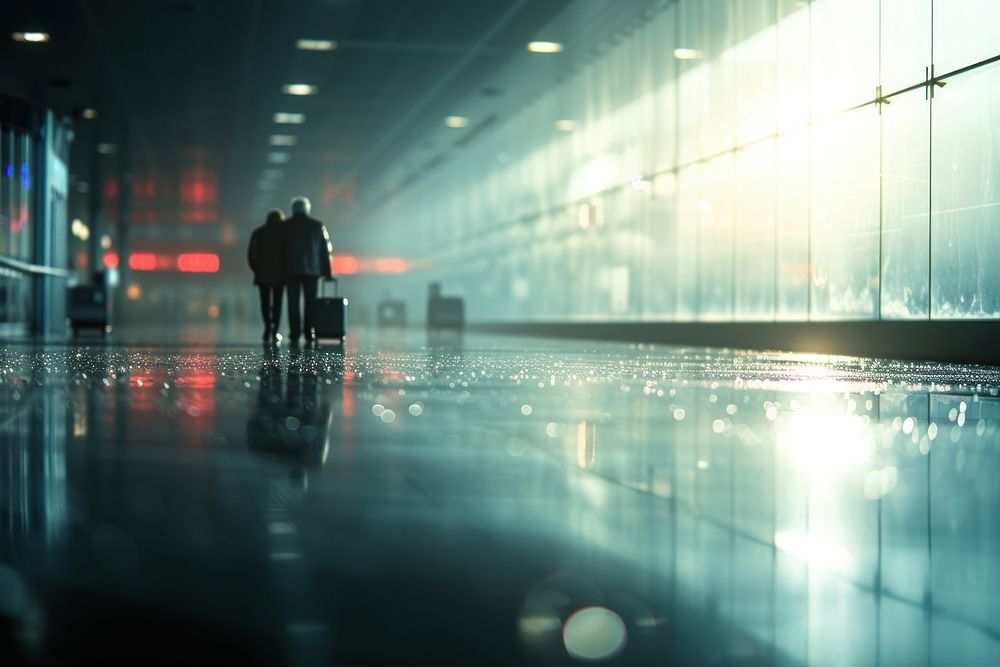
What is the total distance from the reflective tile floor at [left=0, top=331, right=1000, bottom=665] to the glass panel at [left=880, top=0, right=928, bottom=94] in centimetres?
1106

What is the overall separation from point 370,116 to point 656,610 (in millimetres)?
30839

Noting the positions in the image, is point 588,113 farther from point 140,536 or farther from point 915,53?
point 140,536

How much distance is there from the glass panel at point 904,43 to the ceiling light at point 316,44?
1003 centimetres

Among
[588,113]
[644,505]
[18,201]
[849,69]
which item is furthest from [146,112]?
[644,505]

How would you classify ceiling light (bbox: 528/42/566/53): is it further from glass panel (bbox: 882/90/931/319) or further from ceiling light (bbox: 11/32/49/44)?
glass panel (bbox: 882/90/931/319)

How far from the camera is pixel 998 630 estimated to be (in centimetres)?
257

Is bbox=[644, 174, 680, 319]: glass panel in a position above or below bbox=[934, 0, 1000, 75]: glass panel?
below

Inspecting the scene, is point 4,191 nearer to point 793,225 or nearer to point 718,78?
point 718,78

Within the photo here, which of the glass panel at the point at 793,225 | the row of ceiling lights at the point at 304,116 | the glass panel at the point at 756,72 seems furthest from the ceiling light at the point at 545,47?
the glass panel at the point at 793,225

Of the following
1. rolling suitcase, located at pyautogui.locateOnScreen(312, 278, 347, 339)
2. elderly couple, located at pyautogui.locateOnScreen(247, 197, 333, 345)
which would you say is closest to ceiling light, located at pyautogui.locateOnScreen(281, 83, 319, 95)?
elderly couple, located at pyautogui.locateOnScreen(247, 197, 333, 345)

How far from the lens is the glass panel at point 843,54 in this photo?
18.3 metres

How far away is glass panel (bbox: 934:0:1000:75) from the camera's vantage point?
47.9 ft

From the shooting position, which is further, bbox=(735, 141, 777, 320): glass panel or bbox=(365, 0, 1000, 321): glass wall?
Result: bbox=(735, 141, 777, 320): glass panel

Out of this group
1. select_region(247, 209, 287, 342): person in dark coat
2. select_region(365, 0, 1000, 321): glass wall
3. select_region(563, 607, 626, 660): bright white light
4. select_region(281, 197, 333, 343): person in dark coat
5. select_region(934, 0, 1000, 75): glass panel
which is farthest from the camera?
select_region(247, 209, 287, 342): person in dark coat
